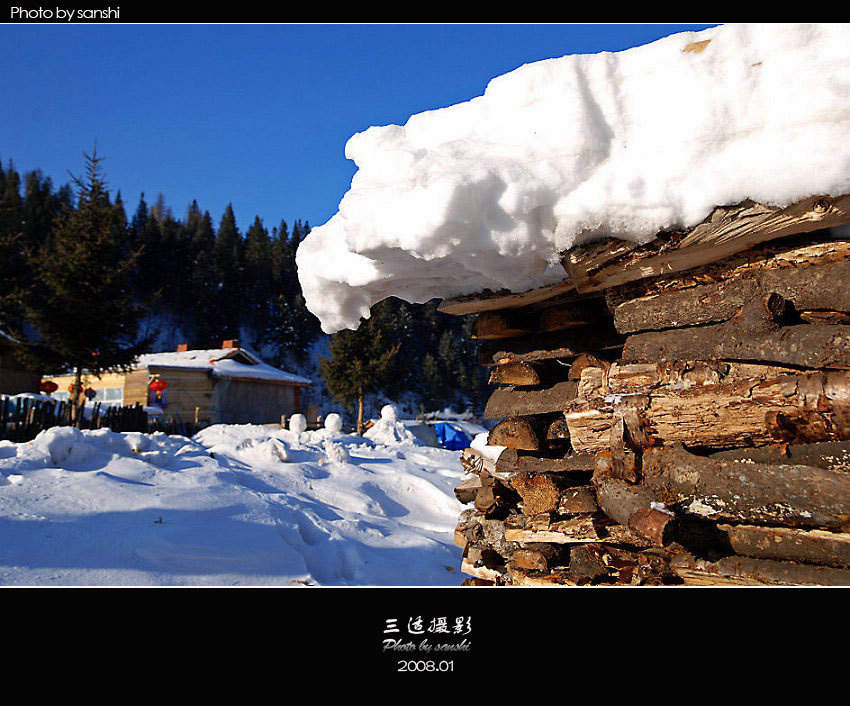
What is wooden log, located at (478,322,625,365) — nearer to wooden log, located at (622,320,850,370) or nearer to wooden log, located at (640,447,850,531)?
wooden log, located at (622,320,850,370)

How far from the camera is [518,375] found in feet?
11.5

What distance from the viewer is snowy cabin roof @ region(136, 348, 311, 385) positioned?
30230 mm

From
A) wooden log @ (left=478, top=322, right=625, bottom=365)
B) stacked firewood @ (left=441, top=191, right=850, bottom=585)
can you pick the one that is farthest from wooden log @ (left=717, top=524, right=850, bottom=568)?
wooden log @ (left=478, top=322, right=625, bottom=365)

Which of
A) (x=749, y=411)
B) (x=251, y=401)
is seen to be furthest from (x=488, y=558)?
(x=251, y=401)

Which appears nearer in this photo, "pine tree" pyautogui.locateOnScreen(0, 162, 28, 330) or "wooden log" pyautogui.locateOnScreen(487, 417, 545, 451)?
"wooden log" pyautogui.locateOnScreen(487, 417, 545, 451)

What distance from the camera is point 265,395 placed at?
33406mm

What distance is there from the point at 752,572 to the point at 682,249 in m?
1.41

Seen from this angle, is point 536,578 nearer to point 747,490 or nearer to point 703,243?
point 747,490

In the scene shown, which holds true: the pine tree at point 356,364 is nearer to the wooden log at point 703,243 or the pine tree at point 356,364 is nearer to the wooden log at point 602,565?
the wooden log at point 602,565

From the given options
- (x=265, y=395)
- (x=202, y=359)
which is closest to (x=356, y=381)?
(x=265, y=395)

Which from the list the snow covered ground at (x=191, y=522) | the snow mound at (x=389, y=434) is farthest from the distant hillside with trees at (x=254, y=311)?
the snow covered ground at (x=191, y=522)

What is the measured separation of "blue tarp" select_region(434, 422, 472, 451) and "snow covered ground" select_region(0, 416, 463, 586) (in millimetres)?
18420
